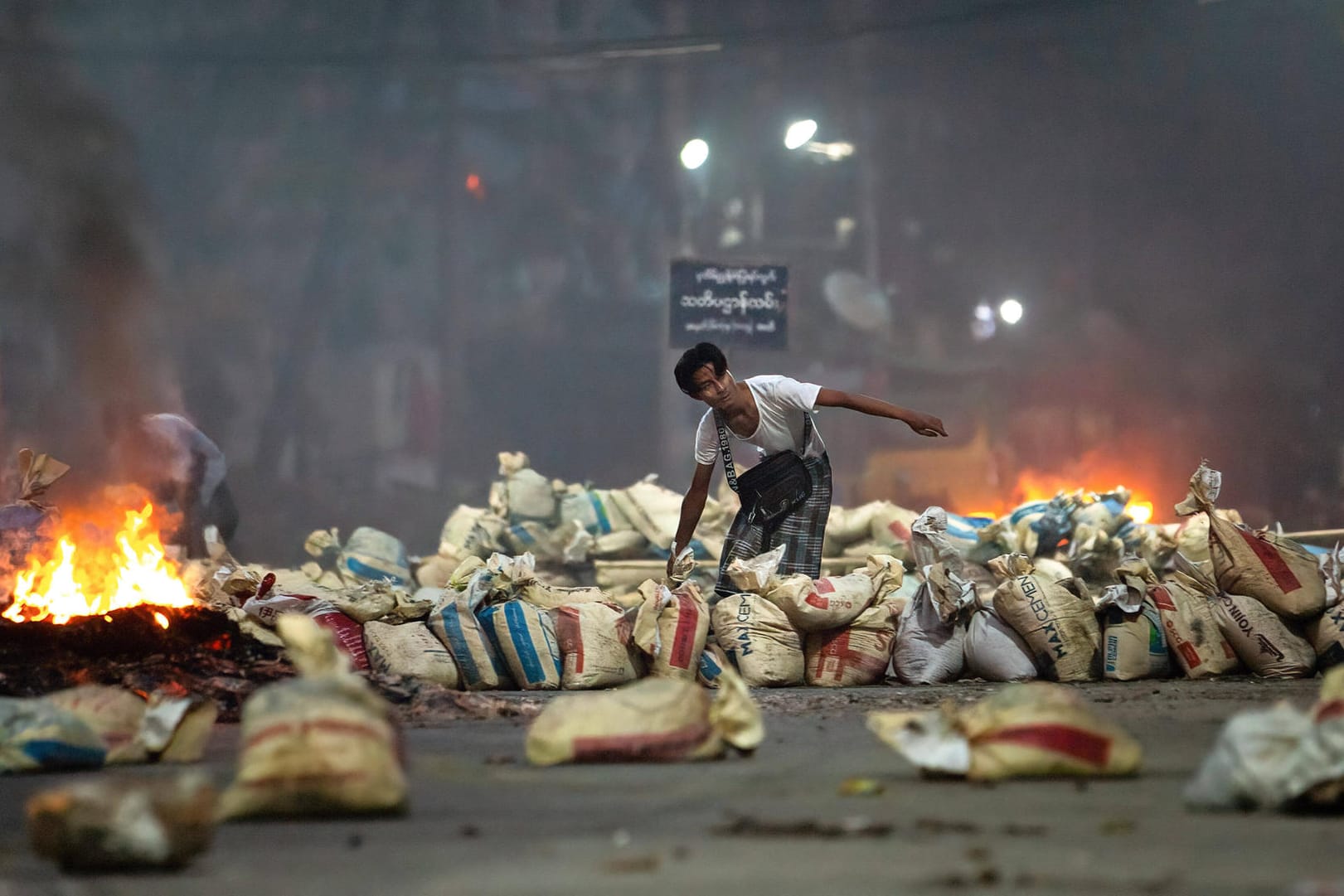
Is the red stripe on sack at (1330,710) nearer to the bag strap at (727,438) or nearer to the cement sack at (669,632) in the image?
the cement sack at (669,632)

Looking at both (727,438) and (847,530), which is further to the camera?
(847,530)

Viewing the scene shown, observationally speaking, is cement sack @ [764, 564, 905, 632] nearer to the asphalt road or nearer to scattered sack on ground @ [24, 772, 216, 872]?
the asphalt road

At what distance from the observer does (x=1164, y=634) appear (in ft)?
16.3

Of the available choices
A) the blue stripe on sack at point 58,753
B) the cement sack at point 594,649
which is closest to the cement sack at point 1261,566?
the cement sack at point 594,649

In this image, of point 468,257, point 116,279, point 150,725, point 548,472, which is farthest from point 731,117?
point 150,725

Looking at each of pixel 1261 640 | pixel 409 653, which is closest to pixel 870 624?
pixel 1261 640

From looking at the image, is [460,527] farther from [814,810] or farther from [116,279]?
[814,810]

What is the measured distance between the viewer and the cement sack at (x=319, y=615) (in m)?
4.65

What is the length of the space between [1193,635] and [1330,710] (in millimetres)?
2800

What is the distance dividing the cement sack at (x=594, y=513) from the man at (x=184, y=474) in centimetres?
280

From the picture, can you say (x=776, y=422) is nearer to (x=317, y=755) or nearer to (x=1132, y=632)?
(x=1132, y=632)

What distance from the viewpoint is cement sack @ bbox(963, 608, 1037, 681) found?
4941 mm

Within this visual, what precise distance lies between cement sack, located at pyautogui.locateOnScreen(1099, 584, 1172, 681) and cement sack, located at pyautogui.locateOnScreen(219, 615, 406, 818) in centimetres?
340

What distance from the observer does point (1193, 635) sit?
16.2 ft
